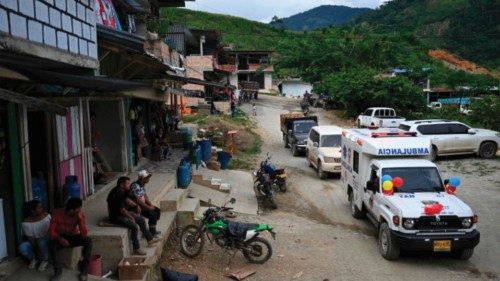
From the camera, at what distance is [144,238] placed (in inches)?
346

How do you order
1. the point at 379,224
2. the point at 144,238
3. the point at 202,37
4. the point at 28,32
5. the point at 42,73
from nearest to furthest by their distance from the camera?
the point at 42,73, the point at 28,32, the point at 144,238, the point at 379,224, the point at 202,37

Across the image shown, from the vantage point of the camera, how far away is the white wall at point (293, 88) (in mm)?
58750

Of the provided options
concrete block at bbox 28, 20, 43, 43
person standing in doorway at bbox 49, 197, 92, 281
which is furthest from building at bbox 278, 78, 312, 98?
person standing in doorway at bbox 49, 197, 92, 281

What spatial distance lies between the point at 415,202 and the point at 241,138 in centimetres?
1799

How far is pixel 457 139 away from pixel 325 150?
19.6 feet

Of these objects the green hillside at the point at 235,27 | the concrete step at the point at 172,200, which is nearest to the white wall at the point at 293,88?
the green hillside at the point at 235,27

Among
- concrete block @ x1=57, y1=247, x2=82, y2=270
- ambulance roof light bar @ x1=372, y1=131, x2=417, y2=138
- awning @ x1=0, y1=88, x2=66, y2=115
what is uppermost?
awning @ x1=0, y1=88, x2=66, y2=115

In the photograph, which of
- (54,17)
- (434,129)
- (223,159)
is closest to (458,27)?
(434,129)

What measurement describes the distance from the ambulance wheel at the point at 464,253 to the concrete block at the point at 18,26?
8825 millimetres

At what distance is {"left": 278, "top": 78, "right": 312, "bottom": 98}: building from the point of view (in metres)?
58.7

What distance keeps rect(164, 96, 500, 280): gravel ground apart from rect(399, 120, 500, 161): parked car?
6.48ft

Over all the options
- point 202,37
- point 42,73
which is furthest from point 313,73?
point 42,73

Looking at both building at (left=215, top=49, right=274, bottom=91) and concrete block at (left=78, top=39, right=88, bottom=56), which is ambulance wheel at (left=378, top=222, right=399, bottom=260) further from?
building at (left=215, top=49, right=274, bottom=91)

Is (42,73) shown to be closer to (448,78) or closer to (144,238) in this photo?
(144,238)
